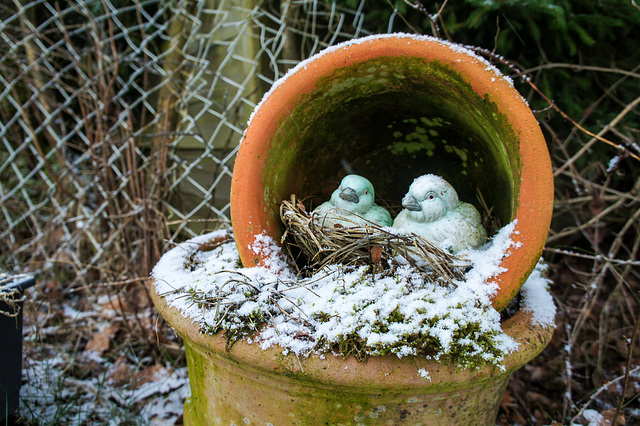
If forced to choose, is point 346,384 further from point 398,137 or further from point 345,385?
point 398,137

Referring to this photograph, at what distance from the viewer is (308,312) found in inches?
36.2

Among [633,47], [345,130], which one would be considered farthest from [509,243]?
[633,47]

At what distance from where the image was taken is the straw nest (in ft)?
3.32

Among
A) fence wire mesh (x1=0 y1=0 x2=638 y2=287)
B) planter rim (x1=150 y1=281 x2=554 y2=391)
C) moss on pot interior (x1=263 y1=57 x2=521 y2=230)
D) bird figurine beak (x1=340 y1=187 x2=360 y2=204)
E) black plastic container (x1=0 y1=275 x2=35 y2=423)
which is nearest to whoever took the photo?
planter rim (x1=150 y1=281 x2=554 y2=391)

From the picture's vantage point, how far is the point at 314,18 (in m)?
2.22

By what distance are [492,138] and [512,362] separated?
62 centimetres

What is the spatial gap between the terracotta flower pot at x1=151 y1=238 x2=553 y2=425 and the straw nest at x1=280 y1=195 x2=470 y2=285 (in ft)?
0.67

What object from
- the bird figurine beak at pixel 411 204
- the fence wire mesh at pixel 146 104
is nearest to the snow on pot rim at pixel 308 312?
the bird figurine beak at pixel 411 204

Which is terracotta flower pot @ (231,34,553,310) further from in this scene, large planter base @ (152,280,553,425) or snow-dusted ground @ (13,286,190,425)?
snow-dusted ground @ (13,286,190,425)

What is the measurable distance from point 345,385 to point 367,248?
0.37 m

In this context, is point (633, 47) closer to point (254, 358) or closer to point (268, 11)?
point (268, 11)

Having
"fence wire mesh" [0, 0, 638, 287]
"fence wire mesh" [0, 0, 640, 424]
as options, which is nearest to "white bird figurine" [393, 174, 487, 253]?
"fence wire mesh" [0, 0, 640, 424]

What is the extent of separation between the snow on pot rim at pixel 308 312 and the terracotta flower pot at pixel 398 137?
0.06 meters

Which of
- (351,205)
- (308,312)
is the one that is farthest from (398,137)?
(308,312)
